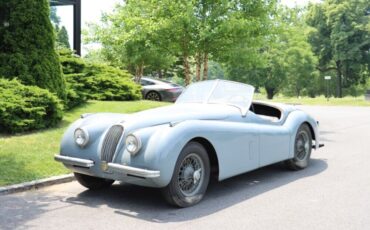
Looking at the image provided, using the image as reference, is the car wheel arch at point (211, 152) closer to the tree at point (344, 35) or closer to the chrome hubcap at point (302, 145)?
the chrome hubcap at point (302, 145)

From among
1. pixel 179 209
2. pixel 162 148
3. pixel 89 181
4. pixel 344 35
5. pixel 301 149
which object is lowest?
pixel 179 209

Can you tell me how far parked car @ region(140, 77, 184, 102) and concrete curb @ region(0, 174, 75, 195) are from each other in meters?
12.7

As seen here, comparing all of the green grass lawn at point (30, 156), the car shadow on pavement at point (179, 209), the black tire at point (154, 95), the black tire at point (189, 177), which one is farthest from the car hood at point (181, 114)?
the black tire at point (154, 95)

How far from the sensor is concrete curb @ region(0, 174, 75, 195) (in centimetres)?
618

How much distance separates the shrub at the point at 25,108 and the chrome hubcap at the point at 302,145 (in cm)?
514

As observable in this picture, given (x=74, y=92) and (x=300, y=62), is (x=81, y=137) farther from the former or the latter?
(x=300, y=62)

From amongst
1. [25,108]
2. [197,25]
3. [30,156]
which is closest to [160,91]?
[197,25]

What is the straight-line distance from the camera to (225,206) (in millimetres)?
5625

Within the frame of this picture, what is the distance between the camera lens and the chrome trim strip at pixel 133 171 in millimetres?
5168

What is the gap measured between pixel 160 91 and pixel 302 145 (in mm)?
12328

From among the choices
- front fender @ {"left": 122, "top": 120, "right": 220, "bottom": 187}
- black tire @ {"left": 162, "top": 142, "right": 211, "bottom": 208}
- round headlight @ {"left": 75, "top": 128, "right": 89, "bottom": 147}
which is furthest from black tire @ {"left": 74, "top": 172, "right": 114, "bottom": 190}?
black tire @ {"left": 162, "top": 142, "right": 211, "bottom": 208}

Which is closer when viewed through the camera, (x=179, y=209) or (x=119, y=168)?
(x=119, y=168)

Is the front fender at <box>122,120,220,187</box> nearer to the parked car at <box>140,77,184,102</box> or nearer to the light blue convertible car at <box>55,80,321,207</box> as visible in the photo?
the light blue convertible car at <box>55,80,321,207</box>

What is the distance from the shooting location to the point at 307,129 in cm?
802
